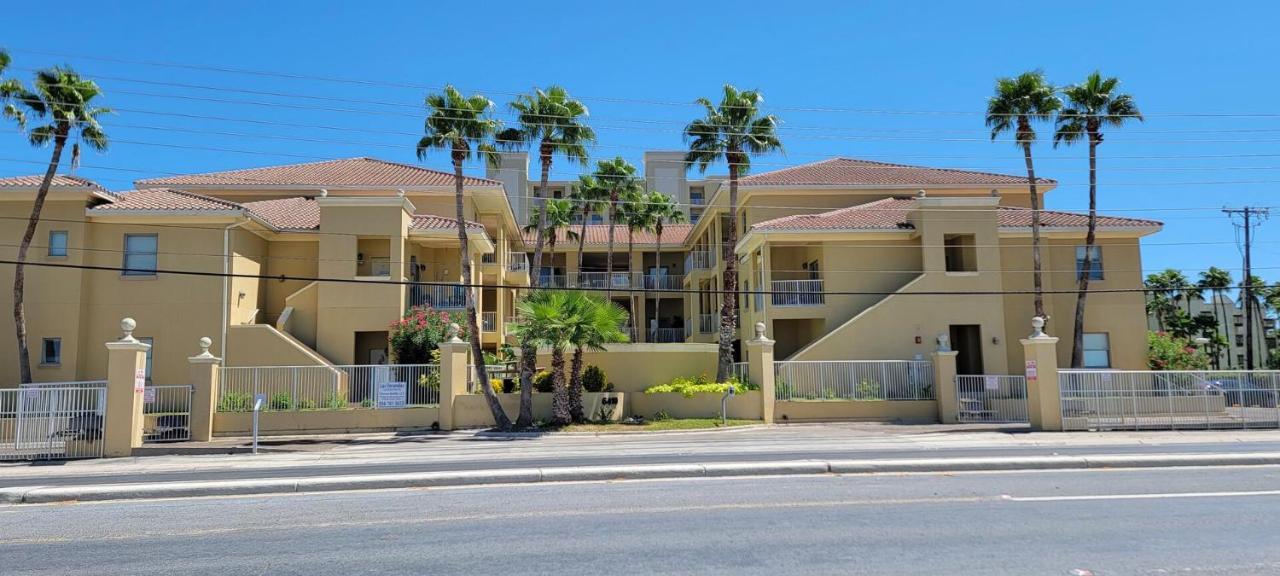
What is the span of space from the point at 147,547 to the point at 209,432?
16.1 m

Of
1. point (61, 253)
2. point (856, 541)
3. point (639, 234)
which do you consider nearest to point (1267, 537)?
point (856, 541)

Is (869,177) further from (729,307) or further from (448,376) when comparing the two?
(448,376)

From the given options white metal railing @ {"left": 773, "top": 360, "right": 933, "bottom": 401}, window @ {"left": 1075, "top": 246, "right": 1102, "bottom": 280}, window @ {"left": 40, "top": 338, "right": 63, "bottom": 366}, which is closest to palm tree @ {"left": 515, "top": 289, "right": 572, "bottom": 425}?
white metal railing @ {"left": 773, "top": 360, "right": 933, "bottom": 401}

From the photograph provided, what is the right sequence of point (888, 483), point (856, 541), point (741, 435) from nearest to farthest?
point (856, 541) < point (888, 483) < point (741, 435)

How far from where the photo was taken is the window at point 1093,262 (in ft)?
108

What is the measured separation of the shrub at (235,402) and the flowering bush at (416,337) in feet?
16.3

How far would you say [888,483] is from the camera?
10672 mm

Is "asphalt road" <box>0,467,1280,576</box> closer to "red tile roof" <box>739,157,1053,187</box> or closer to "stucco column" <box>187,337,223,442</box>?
"stucco column" <box>187,337,223,442</box>

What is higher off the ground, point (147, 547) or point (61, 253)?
point (61, 253)

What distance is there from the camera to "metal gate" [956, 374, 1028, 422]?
24.8 metres

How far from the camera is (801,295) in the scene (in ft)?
105

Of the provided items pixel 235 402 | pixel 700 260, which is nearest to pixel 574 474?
pixel 235 402

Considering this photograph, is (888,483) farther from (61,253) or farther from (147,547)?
(61,253)

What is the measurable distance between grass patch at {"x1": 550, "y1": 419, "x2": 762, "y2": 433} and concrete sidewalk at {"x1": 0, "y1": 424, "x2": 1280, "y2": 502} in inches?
42.4
